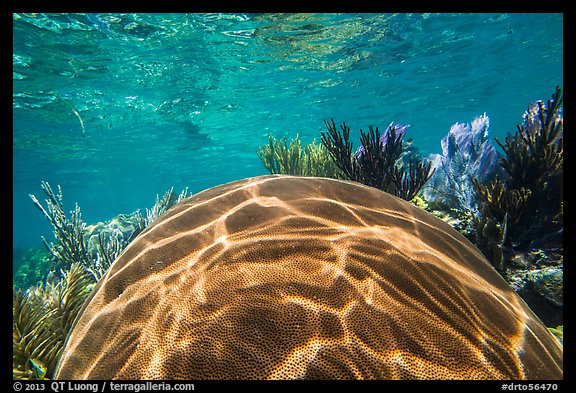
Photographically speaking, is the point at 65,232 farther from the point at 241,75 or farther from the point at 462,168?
the point at 241,75

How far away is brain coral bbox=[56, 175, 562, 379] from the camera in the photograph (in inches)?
44.0

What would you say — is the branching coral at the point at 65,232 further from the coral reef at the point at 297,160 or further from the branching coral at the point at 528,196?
the branching coral at the point at 528,196

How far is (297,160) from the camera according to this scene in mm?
8164

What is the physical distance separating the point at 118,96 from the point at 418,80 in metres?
21.6

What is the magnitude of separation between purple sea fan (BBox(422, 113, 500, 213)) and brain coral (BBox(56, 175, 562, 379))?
3744 mm

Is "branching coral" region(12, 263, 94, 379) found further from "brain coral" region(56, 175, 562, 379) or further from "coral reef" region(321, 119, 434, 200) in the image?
"coral reef" region(321, 119, 434, 200)

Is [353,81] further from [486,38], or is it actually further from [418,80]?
[486,38]

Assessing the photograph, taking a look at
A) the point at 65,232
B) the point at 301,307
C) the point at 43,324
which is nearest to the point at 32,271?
the point at 65,232

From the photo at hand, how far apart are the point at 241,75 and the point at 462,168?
14249 mm

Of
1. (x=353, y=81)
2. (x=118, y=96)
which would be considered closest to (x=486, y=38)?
(x=353, y=81)

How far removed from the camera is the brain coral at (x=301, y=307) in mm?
1117

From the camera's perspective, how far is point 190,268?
1608 millimetres

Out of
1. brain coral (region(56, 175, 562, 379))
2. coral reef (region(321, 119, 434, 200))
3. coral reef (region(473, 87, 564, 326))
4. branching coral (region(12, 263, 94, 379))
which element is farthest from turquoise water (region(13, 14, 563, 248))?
brain coral (region(56, 175, 562, 379))

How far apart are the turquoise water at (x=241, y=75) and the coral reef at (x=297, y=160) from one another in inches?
274
